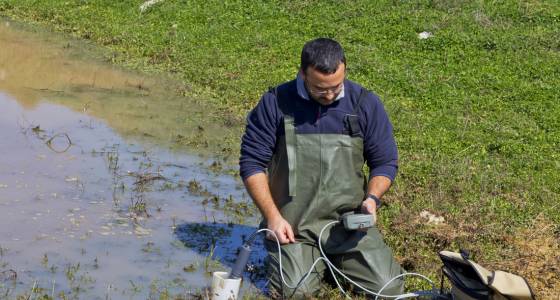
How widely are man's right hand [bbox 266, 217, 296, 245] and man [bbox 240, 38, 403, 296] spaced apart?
39 mm

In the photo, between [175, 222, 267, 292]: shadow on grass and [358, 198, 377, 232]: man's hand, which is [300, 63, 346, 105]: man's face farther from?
[175, 222, 267, 292]: shadow on grass

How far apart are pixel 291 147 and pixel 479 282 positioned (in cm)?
145

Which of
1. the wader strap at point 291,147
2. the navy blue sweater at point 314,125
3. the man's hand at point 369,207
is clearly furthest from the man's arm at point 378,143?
the wader strap at point 291,147

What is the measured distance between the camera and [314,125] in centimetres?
618

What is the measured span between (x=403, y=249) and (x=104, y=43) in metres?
8.95

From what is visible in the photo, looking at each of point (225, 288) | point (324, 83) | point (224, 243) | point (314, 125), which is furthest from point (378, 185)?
point (224, 243)

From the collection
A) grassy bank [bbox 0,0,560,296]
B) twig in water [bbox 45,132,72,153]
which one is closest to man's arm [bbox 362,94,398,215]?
grassy bank [bbox 0,0,560,296]

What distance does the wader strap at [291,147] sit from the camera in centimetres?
616

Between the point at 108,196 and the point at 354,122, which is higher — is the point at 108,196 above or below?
below

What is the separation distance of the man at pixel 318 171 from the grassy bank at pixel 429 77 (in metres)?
0.73

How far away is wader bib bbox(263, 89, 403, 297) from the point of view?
613cm

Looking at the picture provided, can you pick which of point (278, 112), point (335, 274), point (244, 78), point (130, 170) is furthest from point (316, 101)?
point (244, 78)

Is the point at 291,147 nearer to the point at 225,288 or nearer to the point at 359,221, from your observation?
the point at 359,221

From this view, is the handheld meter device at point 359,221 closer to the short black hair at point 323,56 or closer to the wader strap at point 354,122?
the wader strap at point 354,122
